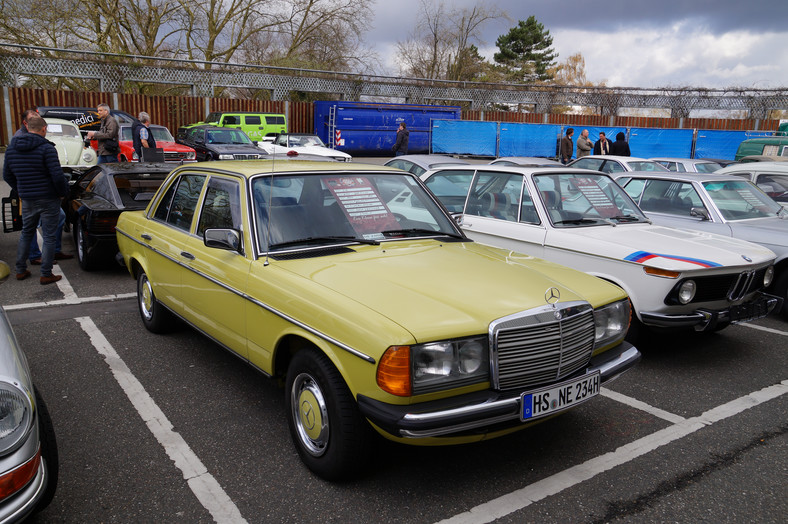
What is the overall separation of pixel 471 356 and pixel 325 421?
874 millimetres

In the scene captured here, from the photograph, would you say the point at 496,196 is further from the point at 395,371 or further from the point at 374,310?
the point at 395,371

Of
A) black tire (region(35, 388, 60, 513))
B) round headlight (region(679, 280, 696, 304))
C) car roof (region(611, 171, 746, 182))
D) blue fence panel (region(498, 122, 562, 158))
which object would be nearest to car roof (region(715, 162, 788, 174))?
car roof (region(611, 171, 746, 182))

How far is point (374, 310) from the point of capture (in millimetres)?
Answer: 2881

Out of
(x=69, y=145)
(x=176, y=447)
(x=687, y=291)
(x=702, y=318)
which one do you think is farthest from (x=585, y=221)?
(x=69, y=145)

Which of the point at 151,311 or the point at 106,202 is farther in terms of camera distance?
the point at 106,202

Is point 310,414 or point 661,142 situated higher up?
point 661,142

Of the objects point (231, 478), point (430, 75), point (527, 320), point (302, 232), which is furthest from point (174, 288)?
point (430, 75)

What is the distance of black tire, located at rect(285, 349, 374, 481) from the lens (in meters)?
2.94

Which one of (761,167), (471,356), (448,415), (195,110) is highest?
(195,110)

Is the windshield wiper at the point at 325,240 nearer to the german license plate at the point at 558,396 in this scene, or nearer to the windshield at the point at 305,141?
the german license plate at the point at 558,396

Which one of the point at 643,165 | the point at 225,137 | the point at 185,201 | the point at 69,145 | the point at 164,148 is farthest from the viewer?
the point at 225,137

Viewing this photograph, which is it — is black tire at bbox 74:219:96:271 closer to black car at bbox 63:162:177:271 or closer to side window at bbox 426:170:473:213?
black car at bbox 63:162:177:271

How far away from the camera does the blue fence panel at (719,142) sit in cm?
2106

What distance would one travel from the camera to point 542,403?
2949 millimetres
